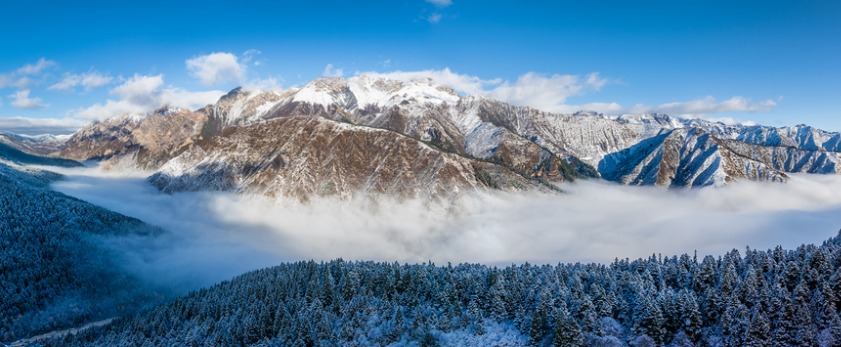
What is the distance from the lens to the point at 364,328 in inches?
5354

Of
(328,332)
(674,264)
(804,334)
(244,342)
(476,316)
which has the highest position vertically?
(674,264)

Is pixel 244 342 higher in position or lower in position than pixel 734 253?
lower

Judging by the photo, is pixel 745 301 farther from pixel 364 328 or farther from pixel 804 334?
pixel 364 328

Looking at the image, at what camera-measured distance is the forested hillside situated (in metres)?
93.1

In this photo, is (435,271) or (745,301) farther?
(435,271)

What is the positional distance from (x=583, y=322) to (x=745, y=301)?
1276 inches

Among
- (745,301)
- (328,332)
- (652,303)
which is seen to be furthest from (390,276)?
(745,301)

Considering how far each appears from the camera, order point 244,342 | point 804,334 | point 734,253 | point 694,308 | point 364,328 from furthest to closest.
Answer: point 244,342 < point 364,328 < point 734,253 < point 694,308 < point 804,334

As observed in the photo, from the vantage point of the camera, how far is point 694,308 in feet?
323

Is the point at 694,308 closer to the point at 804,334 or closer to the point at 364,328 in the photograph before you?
the point at 804,334

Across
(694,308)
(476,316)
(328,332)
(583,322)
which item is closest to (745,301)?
(694,308)

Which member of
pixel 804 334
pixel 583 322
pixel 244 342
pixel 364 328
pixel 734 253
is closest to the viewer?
pixel 804 334

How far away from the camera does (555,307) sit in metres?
112

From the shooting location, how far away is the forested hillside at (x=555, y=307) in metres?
93.1
